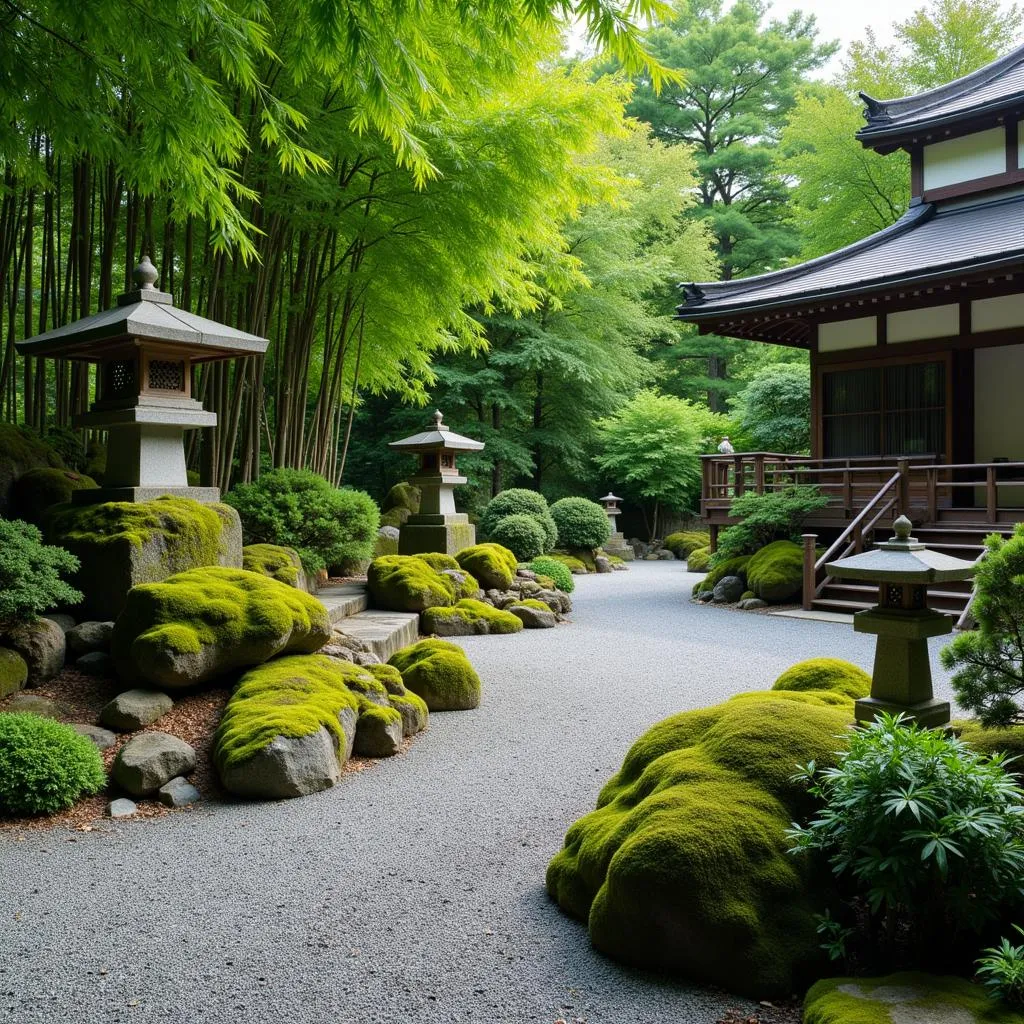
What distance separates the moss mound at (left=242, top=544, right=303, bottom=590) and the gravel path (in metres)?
2.27

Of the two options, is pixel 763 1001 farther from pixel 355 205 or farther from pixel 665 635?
pixel 355 205

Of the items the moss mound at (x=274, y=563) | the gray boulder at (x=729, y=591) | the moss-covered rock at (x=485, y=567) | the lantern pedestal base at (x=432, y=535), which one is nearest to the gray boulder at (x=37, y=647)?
the moss mound at (x=274, y=563)

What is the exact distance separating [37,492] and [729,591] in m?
7.91

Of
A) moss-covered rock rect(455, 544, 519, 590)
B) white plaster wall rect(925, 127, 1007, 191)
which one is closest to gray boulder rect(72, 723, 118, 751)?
moss-covered rock rect(455, 544, 519, 590)

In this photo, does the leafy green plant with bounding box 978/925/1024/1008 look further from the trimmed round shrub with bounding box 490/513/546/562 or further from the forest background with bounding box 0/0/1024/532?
the trimmed round shrub with bounding box 490/513/546/562

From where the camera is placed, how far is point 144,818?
12.2 feet

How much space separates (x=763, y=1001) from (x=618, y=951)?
417 mm

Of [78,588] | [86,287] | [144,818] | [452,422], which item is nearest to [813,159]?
[452,422]

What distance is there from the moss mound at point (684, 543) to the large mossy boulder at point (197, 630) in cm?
1536

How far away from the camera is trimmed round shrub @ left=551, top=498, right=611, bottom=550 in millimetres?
16578

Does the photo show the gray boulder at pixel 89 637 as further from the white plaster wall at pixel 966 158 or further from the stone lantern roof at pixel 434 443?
the white plaster wall at pixel 966 158

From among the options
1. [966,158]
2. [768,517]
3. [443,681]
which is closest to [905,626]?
[443,681]

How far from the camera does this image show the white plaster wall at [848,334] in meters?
11.8

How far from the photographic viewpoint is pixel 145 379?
5840 millimetres
